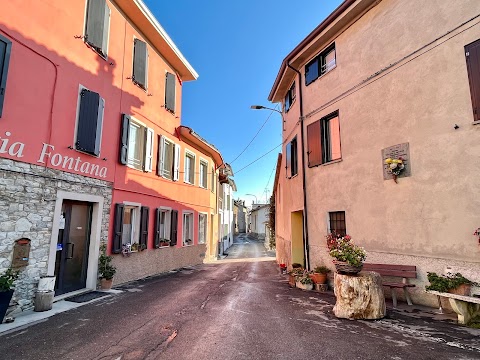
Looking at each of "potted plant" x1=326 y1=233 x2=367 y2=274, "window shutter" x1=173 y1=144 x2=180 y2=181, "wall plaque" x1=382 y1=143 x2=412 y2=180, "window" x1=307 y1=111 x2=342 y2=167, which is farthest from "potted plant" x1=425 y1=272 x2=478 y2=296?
"window shutter" x1=173 y1=144 x2=180 y2=181

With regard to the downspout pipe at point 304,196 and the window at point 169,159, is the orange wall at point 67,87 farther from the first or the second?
the downspout pipe at point 304,196

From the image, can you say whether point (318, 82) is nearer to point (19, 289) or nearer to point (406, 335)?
point (406, 335)

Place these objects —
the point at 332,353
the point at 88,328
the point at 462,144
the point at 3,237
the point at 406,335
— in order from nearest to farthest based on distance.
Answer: the point at 332,353, the point at 406,335, the point at 88,328, the point at 3,237, the point at 462,144

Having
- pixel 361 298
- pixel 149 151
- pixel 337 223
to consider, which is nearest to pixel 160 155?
pixel 149 151

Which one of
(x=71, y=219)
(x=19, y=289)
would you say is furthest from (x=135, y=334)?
(x=71, y=219)

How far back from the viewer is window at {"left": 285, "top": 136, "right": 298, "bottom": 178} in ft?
41.3

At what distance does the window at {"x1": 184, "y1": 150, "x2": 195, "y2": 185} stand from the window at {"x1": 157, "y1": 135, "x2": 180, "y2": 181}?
1626 millimetres

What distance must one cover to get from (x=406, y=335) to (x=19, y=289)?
745 centimetres

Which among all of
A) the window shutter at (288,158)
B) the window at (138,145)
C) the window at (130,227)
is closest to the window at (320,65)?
the window shutter at (288,158)

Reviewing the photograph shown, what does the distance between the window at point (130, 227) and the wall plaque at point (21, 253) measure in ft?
9.68

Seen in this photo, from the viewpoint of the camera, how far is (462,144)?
6055 mm

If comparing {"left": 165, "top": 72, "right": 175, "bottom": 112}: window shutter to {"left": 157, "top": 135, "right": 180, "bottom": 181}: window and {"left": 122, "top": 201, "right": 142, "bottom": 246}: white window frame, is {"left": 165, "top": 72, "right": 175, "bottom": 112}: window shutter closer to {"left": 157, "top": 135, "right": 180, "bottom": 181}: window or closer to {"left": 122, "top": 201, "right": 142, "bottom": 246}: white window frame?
{"left": 157, "top": 135, "right": 180, "bottom": 181}: window

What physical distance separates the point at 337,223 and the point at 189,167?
9060mm

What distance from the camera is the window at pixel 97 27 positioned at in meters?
8.30
